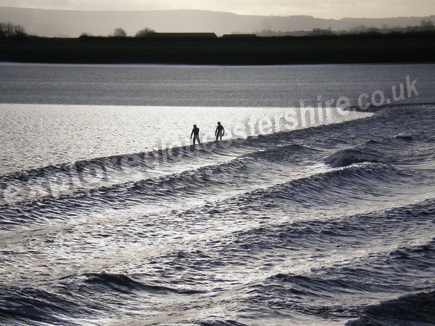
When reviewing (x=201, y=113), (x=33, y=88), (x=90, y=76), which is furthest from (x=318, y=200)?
(x=90, y=76)

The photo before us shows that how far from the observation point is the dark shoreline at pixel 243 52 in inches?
3354

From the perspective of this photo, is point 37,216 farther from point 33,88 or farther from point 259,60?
point 259,60

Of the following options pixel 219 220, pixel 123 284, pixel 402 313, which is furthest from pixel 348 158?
pixel 123 284

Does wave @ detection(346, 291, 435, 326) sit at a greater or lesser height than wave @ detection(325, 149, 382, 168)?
lesser

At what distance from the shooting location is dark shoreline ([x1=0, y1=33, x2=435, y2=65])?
8519cm

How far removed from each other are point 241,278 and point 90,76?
62.1m

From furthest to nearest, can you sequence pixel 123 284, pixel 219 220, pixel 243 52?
pixel 243 52 → pixel 219 220 → pixel 123 284

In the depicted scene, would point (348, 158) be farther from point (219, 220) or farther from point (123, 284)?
point (123, 284)

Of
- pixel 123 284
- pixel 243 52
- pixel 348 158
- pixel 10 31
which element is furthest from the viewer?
pixel 10 31

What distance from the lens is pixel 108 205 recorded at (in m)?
16.3

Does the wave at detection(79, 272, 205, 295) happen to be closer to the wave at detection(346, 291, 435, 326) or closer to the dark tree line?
the wave at detection(346, 291, 435, 326)

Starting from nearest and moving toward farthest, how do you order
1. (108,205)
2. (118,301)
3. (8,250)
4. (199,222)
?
(118,301)
(8,250)
(199,222)
(108,205)

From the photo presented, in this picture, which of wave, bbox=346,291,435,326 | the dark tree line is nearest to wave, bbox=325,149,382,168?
wave, bbox=346,291,435,326

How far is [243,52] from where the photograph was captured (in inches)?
3632
